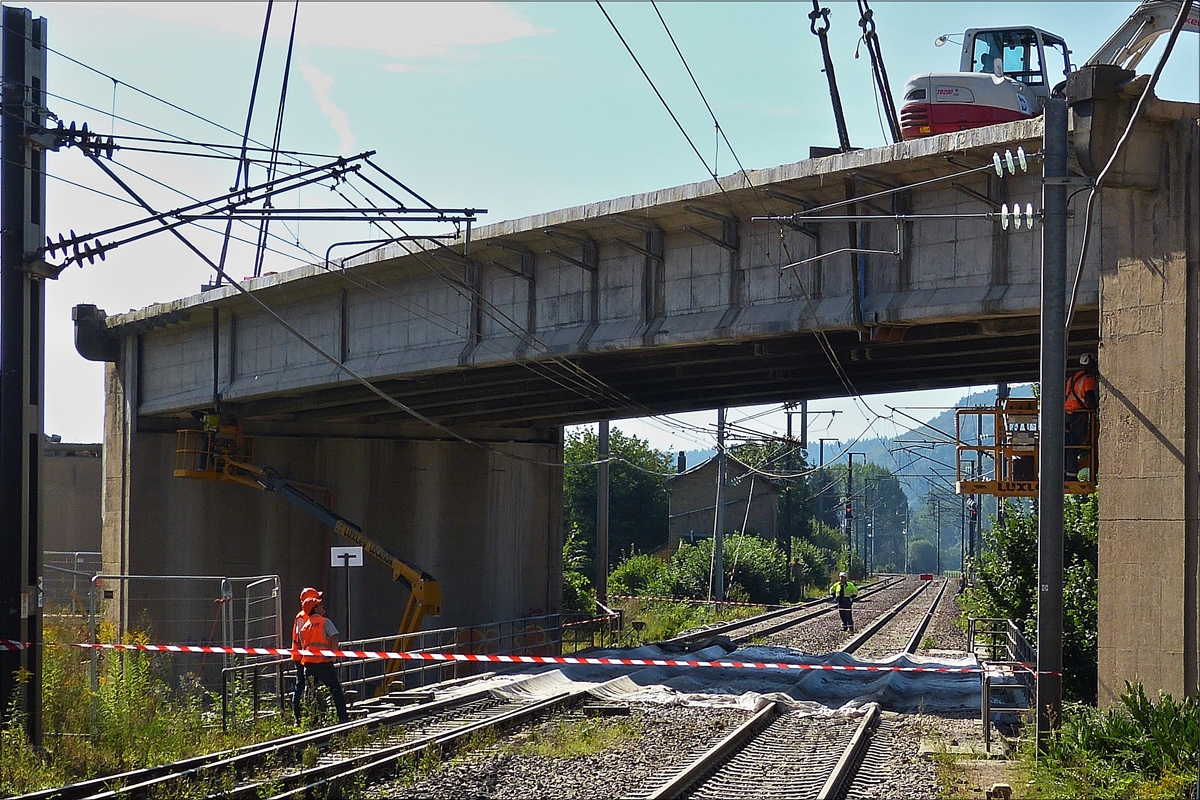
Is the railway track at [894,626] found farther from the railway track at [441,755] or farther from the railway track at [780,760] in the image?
the railway track at [441,755]

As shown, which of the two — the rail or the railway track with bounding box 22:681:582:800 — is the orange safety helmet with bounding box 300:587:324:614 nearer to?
the railway track with bounding box 22:681:582:800

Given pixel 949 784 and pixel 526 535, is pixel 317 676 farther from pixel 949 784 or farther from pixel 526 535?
pixel 526 535

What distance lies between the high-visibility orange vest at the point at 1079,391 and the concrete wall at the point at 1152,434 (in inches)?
93.5

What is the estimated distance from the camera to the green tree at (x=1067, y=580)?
18.4 meters

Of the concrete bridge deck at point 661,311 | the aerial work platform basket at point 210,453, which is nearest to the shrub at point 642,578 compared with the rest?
the concrete bridge deck at point 661,311

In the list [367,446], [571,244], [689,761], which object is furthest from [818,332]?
[367,446]

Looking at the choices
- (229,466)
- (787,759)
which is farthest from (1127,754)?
(229,466)

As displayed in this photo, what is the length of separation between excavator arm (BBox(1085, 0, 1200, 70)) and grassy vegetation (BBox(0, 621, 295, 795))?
15.1 meters

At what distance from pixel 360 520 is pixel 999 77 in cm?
1868

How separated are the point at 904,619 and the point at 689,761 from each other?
121 ft

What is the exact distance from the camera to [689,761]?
13.1 meters

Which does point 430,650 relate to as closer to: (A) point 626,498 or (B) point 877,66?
(B) point 877,66

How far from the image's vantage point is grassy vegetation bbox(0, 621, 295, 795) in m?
12.6

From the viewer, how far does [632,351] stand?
806 inches
